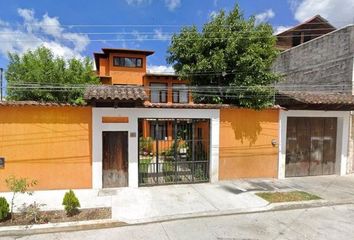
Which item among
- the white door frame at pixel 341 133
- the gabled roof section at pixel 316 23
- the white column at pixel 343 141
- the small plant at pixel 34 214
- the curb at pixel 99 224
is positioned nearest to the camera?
the curb at pixel 99 224

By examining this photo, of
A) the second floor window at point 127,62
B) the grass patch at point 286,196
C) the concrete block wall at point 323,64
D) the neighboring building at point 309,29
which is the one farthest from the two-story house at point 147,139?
the second floor window at point 127,62

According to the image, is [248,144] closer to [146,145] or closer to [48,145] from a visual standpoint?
[146,145]

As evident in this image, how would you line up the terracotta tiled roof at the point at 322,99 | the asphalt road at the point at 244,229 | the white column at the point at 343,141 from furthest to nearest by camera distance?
the white column at the point at 343,141
the terracotta tiled roof at the point at 322,99
the asphalt road at the point at 244,229

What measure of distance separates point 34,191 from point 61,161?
126 cm

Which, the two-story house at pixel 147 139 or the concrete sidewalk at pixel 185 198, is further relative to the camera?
the two-story house at pixel 147 139

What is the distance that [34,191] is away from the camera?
866 cm

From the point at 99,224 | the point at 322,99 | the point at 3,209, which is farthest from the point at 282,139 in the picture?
the point at 3,209

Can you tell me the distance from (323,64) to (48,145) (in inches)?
535

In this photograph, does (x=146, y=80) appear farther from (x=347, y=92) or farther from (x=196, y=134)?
(x=347, y=92)

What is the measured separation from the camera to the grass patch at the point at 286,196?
26.8 feet

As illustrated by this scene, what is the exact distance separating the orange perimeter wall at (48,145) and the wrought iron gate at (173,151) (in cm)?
201

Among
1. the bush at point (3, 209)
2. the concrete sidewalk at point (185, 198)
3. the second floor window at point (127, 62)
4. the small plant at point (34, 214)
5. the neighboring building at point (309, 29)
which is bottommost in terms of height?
the concrete sidewalk at point (185, 198)

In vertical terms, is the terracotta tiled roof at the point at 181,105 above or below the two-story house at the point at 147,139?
above

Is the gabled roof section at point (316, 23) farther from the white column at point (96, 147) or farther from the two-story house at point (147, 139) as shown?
the white column at point (96, 147)
